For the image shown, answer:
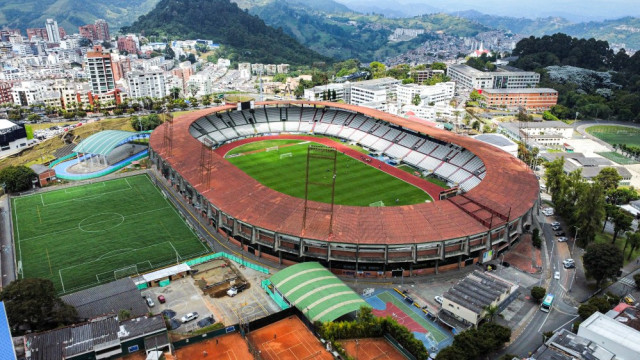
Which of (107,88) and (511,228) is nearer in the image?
(511,228)

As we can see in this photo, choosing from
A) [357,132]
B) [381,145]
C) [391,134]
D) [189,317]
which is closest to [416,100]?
[357,132]

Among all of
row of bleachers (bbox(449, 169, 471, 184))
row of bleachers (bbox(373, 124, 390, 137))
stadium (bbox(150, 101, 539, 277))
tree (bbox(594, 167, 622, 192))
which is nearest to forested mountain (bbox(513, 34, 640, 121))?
tree (bbox(594, 167, 622, 192))

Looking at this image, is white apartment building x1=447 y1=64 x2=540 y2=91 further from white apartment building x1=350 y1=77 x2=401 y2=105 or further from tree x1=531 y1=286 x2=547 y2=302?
tree x1=531 y1=286 x2=547 y2=302

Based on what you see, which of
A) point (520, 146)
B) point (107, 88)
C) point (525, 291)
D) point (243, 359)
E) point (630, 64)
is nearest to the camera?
point (243, 359)

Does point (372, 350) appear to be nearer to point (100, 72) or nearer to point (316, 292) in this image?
point (316, 292)

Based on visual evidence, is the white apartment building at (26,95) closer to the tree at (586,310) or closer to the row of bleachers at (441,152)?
the row of bleachers at (441,152)

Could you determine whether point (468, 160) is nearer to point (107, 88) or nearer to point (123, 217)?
point (123, 217)

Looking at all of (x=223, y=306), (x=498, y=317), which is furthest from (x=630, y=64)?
(x=223, y=306)
